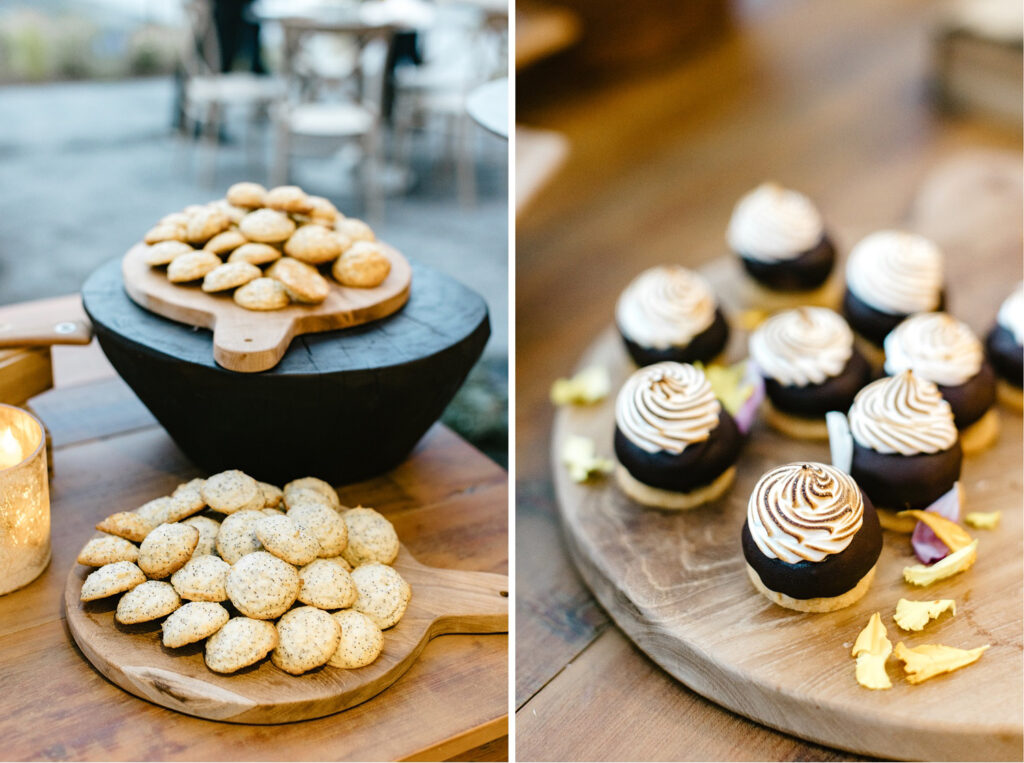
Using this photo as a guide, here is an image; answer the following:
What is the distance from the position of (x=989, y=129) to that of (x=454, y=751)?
2345 millimetres

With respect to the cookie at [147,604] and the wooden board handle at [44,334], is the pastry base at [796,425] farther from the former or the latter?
the wooden board handle at [44,334]

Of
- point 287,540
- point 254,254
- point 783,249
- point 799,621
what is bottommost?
point 799,621

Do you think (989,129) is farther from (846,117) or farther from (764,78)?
(764,78)

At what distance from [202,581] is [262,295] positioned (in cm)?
39

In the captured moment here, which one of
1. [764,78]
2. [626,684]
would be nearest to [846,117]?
[764,78]

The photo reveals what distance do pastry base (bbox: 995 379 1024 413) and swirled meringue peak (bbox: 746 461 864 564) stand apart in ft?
1.81

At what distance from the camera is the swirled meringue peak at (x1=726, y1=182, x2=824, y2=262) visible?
170 cm

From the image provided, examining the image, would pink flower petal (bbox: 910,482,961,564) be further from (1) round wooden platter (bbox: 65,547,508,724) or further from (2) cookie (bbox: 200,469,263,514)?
(2) cookie (bbox: 200,469,263,514)

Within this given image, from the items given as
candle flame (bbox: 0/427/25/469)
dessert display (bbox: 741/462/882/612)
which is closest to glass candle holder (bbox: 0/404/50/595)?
candle flame (bbox: 0/427/25/469)

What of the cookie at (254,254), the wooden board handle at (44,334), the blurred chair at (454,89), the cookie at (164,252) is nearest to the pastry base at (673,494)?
the cookie at (254,254)

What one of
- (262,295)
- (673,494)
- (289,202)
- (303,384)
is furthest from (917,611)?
(289,202)

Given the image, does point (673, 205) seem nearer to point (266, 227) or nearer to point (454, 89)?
point (266, 227)

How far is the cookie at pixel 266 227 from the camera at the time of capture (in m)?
1.34

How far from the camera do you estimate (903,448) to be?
1.21 metres
